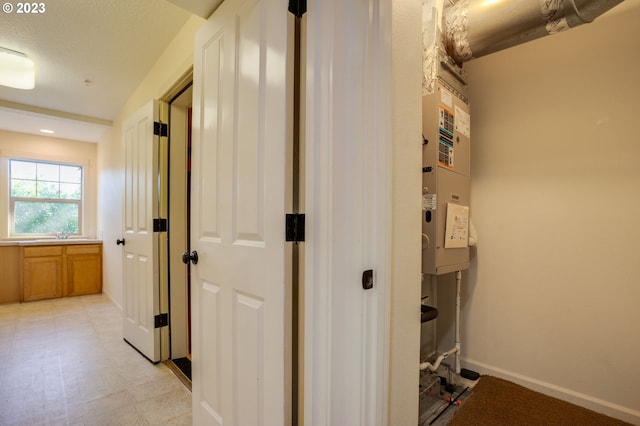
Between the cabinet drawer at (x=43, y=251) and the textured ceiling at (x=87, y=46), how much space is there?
1.80m

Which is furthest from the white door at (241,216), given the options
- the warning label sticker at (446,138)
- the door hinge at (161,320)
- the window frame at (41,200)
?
the window frame at (41,200)

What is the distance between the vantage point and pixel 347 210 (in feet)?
2.92

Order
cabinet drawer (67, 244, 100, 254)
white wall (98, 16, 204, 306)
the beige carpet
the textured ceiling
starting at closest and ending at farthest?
the beige carpet
the textured ceiling
white wall (98, 16, 204, 306)
cabinet drawer (67, 244, 100, 254)

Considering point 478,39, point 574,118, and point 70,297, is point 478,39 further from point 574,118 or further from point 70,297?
point 70,297

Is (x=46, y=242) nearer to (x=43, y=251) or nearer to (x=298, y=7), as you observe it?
(x=43, y=251)

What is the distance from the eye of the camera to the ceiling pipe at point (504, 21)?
1436 mm

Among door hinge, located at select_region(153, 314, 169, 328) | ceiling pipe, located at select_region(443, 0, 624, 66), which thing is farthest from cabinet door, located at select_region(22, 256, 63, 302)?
ceiling pipe, located at select_region(443, 0, 624, 66)

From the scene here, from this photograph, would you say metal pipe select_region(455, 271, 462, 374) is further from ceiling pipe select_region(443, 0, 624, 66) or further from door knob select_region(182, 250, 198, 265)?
door knob select_region(182, 250, 198, 265)

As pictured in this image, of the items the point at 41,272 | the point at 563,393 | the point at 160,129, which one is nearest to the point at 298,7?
the point at 160,129

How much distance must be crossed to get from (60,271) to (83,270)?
0.27 m

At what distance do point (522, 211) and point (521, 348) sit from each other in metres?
0.98

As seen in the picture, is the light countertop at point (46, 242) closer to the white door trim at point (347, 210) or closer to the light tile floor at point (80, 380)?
the light tile floor at point (80, 380)

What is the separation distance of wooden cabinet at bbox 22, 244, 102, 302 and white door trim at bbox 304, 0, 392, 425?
5.04m

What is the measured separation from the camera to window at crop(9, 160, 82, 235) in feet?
14.2
